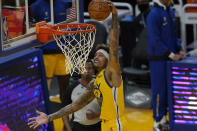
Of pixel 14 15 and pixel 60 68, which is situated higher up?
pixel 14 15

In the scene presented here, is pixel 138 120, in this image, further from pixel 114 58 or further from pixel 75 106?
pixel 114 58

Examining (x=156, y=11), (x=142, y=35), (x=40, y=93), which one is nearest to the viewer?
(x=40, y=93)

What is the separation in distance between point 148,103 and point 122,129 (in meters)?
3.93

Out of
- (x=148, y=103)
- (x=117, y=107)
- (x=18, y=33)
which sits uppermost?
(x=18, y=33)

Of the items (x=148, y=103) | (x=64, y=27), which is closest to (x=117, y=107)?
(x=64, y=27)

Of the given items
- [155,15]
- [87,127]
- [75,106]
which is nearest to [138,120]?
[155,15]

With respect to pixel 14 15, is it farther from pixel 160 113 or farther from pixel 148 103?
pixel 148 103

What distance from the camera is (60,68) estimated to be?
Answer: 783 centimetres

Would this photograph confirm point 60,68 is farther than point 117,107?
Yes

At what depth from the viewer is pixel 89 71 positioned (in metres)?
5.70

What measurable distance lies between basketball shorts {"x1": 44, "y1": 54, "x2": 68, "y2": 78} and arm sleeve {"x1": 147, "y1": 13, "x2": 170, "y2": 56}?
1.58 meters

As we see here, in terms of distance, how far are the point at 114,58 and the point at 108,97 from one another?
476 millimetres

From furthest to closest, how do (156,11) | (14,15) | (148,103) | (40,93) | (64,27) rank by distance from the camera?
(148,103) → (156,11) → (40,93) → (64,27) → (14,15)

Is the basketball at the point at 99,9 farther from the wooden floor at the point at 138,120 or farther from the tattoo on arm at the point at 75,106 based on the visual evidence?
the wooden floor at the point at 138,120
